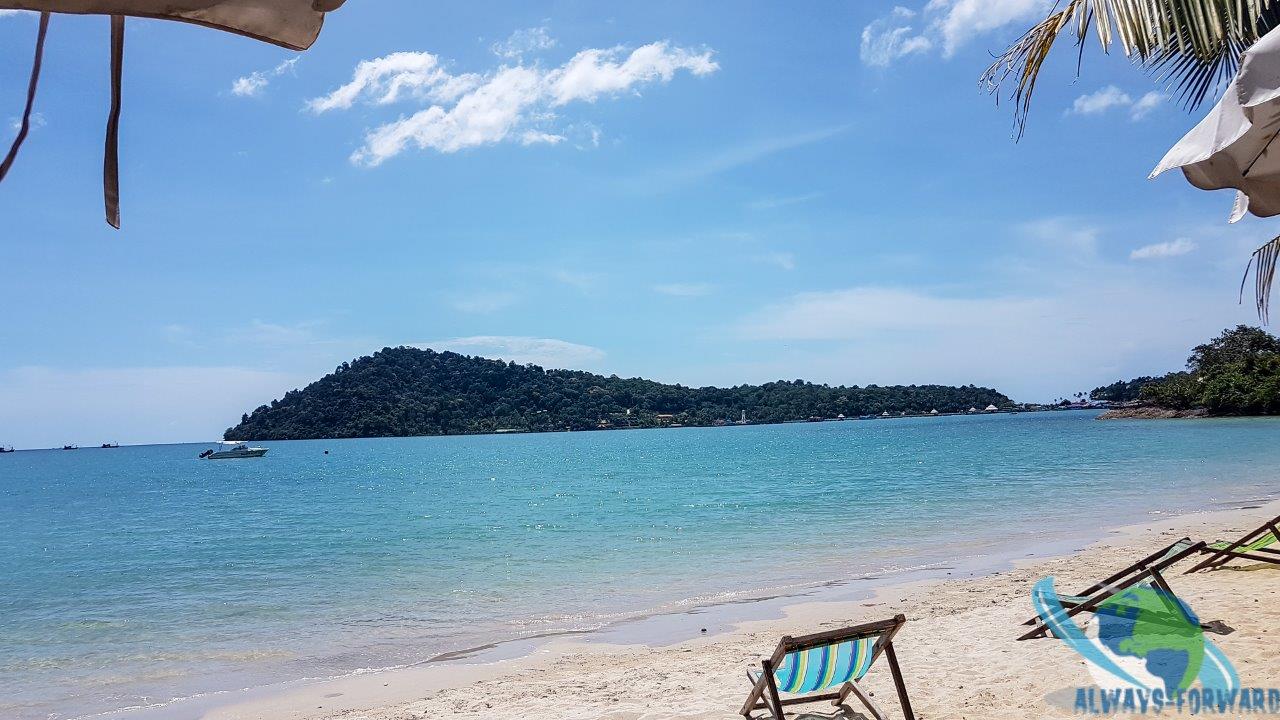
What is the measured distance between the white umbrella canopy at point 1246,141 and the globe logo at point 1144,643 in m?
2.92

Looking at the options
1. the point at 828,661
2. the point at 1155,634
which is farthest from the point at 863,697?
the point at 1155,634

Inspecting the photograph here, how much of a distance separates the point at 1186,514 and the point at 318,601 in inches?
578

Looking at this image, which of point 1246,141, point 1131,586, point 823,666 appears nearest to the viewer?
point 1246,141

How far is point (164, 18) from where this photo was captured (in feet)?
4.38

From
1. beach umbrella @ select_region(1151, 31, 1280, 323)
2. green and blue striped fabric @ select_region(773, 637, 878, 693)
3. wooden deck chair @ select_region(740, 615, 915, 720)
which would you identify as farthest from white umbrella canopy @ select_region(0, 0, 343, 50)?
green and blue striped fabric @ select_region(773, 637, 878, 693)

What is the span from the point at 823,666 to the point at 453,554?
12.3 meters

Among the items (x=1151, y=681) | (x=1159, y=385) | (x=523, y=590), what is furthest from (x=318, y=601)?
(x=1159, y=385)

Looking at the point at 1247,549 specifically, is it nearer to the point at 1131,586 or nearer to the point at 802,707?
the point at 1131,586

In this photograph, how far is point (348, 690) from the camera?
692cm

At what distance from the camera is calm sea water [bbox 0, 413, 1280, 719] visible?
28.6ft

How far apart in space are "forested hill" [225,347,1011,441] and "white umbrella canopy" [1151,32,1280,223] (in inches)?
4682

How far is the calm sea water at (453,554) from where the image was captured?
343 inches

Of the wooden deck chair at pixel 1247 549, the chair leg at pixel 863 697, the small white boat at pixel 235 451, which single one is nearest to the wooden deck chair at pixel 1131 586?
the wooden deck chair at pixel 1247 549

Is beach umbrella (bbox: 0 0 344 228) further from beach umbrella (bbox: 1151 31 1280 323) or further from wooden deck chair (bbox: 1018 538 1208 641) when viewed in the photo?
wooden deck chair (bbox: 1018 538 1208 641)
